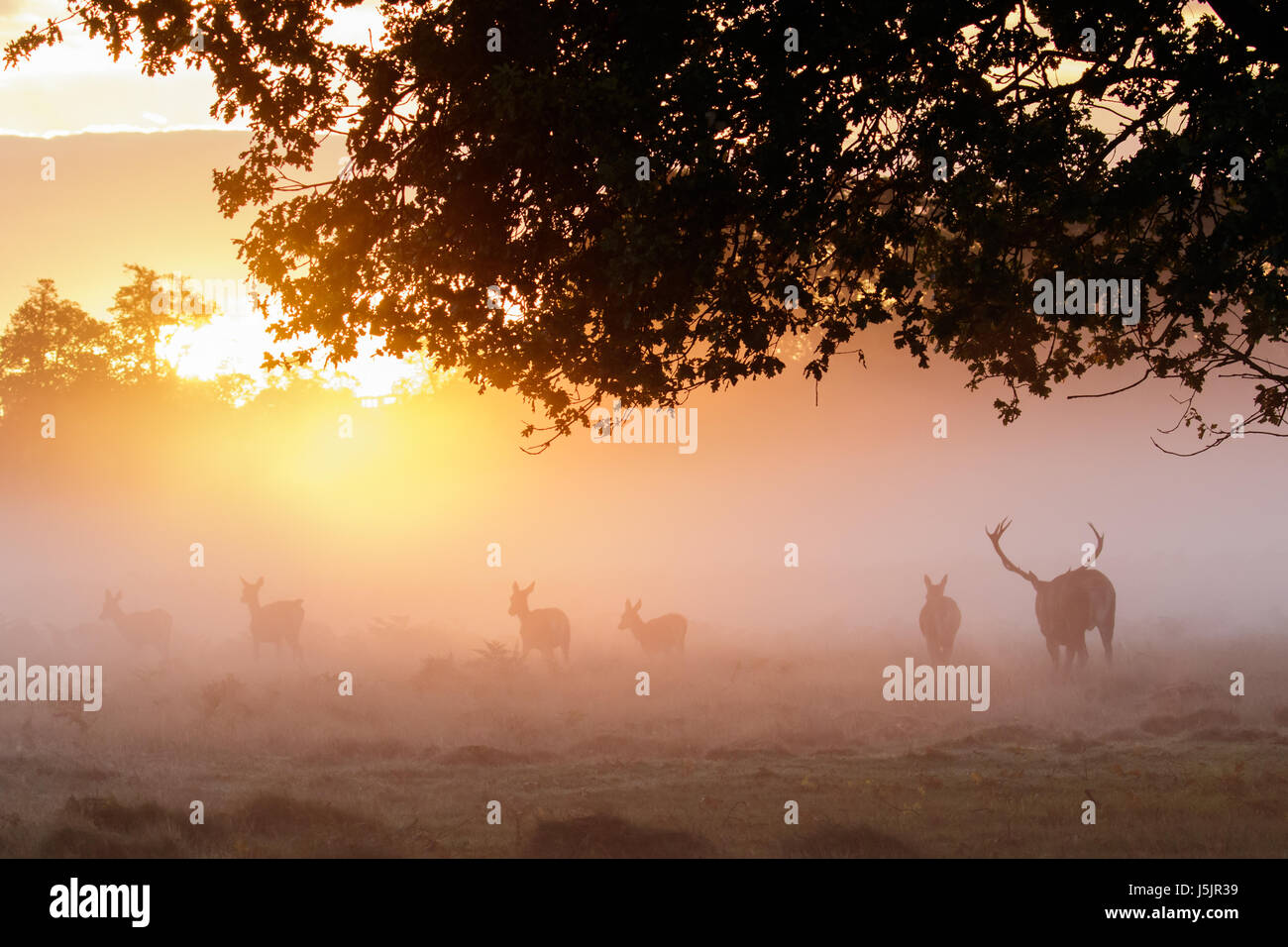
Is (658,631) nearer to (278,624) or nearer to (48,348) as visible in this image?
(278,624)

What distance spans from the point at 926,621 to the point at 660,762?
8.88 m

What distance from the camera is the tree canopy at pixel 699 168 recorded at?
974 cm

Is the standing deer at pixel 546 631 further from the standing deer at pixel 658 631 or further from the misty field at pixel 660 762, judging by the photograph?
the standing deer at pixel 658 631

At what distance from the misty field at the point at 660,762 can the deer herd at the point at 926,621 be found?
25.6 inches

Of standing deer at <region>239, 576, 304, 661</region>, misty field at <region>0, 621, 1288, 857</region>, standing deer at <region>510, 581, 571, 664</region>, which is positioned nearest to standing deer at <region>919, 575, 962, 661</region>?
misty field at <region>0, 621, 1288, 857</region>

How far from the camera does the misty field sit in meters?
11.4

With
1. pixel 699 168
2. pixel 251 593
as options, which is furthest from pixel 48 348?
pixel 699 168

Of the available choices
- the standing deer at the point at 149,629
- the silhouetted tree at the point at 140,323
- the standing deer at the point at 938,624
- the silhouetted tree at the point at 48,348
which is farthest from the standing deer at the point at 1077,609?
the silhouetted tree at the point at 48,348

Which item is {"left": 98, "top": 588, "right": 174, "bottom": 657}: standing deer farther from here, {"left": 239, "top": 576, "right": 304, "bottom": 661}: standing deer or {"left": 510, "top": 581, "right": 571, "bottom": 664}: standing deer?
{"left": 510, "top": 581, "right": 571, "bottom": 664}: standing deer

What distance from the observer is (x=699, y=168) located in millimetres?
9633

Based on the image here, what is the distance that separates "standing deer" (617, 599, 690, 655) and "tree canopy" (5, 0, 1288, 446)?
1300 cm

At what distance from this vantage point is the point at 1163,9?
35.4ft
